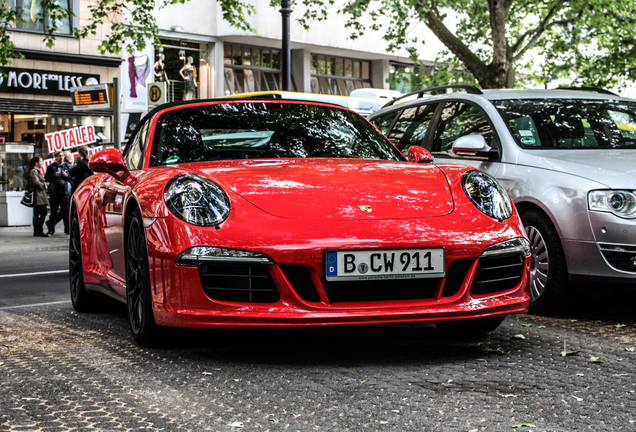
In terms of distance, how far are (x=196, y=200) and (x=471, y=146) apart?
282cm

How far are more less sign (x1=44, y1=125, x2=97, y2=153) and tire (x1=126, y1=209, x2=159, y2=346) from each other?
20361mm

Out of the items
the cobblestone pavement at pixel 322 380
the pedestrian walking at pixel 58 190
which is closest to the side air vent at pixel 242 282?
the cobblestone pavement at pixel 322 380

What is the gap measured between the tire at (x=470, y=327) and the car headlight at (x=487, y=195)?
601mm

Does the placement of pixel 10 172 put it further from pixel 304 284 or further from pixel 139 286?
pixel 304 284

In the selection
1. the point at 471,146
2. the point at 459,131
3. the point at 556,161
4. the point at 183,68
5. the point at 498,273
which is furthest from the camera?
the point at 183,68

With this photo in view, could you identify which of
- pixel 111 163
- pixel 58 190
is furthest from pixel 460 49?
pixel 111 163

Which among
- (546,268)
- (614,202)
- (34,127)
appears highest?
(34,127)

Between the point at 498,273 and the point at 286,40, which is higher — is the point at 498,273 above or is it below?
below

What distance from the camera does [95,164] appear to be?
5.34m

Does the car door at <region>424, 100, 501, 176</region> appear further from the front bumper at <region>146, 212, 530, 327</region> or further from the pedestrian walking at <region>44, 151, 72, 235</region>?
the pedestrian walking at <region>44, 151, 72, 235</region>

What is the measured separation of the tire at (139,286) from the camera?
4633 mm

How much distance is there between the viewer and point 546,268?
5.98 metres

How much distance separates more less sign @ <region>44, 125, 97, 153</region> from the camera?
80.5 ft

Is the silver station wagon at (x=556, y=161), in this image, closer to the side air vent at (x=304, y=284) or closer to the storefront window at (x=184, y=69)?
the side air vent at (x=304, y=284)
